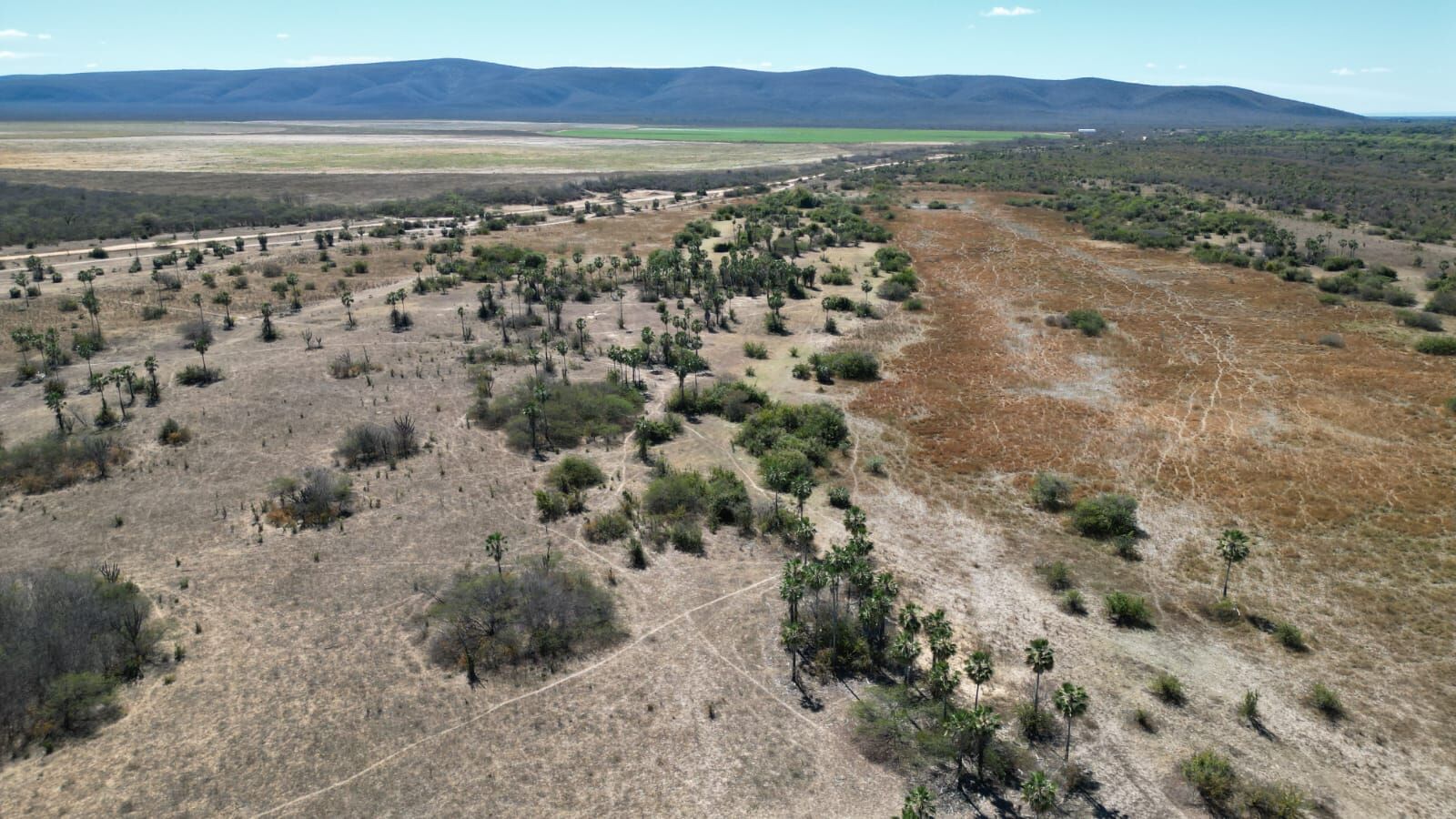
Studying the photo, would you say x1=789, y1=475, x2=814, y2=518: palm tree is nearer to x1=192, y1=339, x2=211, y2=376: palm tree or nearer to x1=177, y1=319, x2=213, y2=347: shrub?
x1=192, y1=339, x2=211, y2=376: palm tree

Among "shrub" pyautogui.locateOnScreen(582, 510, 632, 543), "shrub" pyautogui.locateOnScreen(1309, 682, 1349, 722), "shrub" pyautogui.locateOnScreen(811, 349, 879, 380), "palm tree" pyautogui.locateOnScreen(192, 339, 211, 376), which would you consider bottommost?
"shrub" pyautogui.locateOnScreen(1309, 682, 1349, 722)

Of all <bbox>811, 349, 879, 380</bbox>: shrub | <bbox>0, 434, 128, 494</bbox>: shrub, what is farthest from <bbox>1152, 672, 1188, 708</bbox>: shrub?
<bbox>0, 434, 128, 494</bbox>: shrub

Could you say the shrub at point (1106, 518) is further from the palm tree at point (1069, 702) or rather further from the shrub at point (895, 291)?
the shrub at point (895, 291)

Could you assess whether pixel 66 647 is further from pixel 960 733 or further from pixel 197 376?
pixel 197 376

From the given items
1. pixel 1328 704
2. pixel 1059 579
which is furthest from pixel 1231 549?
pixel 1328 704

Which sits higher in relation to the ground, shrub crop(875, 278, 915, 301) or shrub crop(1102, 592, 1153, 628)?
shrub crop(875, 278, 915, 301)

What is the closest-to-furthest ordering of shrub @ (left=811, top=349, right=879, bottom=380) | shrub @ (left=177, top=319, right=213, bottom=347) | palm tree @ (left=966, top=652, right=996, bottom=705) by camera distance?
palm tree @ (left=966, top=652, right=996, bottom=705) → shrub @ (left=811, top=349, right=879, bottom=380) → shrub @ (left=177, top=319, right=213, bottom=347)

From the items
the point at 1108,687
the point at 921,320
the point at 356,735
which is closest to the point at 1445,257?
the point at 921,320

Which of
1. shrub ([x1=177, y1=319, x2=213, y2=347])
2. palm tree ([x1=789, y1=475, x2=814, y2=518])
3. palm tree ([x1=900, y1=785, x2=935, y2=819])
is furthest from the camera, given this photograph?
shrub ([x1=177, y1=319, x2=213, y2=347])
